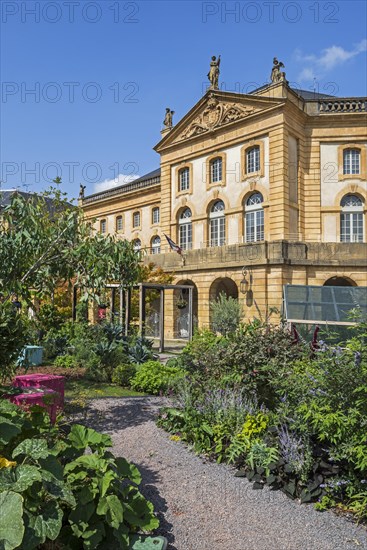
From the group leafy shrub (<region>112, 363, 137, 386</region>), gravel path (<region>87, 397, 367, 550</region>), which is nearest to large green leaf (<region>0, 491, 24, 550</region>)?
gravel path (<region>87, 397, 367, 550</region>)

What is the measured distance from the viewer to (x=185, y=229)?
28094mm

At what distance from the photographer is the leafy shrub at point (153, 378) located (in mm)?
8875

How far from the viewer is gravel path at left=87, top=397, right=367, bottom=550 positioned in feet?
11.6

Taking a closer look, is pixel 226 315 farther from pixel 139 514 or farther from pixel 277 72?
pixel 139 514

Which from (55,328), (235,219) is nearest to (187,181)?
Result: (235,219)

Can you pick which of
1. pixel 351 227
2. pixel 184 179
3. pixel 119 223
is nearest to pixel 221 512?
pixel 351 227

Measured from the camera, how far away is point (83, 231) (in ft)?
23.2

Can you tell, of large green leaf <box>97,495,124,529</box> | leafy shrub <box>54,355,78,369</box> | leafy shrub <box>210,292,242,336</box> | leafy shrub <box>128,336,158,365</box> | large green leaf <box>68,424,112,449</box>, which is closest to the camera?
large green leaf <box>97,495,124,529</box>

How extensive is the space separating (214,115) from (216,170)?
3244mm

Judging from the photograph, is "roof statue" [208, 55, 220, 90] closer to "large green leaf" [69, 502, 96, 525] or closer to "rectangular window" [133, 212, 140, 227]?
"rectangular window" [133, 212, 140, 227]

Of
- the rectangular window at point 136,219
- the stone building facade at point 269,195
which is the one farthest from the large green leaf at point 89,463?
the rectangular window at point 136,219

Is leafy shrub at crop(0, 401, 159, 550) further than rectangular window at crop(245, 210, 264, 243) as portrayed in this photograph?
No

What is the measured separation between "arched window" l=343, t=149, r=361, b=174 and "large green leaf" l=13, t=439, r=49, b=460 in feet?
79.3

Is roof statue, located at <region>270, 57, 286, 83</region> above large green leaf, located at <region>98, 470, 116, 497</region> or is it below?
above
